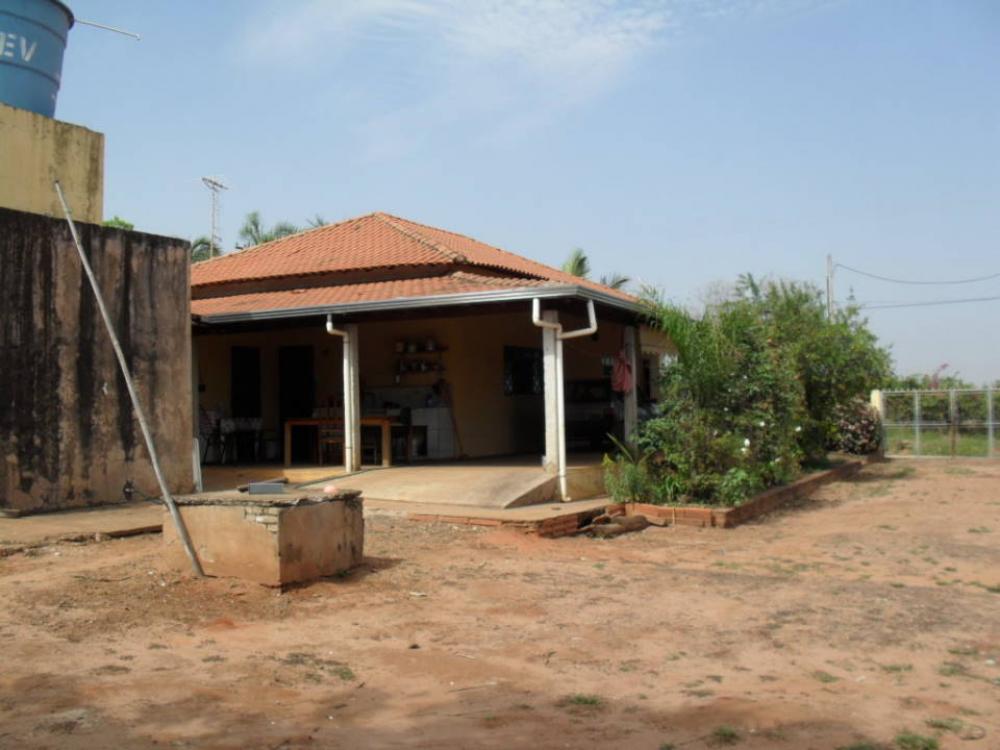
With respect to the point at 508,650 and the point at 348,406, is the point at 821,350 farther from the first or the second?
the point at 508,650

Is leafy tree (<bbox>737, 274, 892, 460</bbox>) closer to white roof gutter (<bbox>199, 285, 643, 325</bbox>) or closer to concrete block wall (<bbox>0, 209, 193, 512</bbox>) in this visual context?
white roof gutter (<bbox>199, 285, 643, 325</bbox>)

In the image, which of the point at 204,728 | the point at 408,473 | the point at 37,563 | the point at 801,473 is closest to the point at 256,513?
the point at 37,563

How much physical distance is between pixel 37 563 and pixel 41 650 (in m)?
A: 2.67

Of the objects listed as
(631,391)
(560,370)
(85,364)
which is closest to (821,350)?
(631,391)

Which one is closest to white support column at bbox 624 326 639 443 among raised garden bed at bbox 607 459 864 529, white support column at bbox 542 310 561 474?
raised garden bed at bbox 607 459 864 529

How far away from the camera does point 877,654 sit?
5.68m

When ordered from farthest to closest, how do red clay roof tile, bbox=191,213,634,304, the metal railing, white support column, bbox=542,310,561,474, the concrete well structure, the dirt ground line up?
the metal railing, red clay roof tile, bbox=191,213,634,304, white support column, bbox=542,310,561,474, the concrete well structure, the dirt ground

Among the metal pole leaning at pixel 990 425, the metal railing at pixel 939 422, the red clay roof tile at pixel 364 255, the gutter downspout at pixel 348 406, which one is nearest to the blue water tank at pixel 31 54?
the red clay roof tile at pixel 364 255

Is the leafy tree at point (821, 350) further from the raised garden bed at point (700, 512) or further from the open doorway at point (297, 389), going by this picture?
the open doorway at point (297, 389)

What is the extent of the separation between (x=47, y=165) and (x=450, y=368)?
634cm

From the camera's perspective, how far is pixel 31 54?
40.7 ft

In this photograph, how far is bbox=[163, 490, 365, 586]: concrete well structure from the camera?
6.87 metres

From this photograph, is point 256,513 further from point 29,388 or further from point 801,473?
point 801,473

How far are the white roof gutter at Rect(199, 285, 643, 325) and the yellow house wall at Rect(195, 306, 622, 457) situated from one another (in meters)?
2.32
